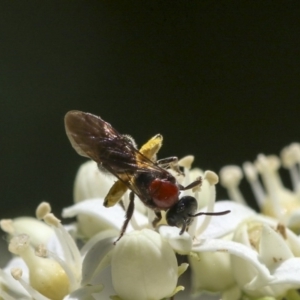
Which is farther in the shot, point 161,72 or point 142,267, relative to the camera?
point 161,72

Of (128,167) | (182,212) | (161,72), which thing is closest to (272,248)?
(182,212)

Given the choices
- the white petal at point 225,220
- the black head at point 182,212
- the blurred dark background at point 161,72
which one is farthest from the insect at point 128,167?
the blurred dark background at point 161,72

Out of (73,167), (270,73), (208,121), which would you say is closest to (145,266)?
(73,167)

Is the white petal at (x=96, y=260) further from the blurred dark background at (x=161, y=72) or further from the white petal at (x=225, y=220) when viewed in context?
the blurred dark background at (x=161, y=72)

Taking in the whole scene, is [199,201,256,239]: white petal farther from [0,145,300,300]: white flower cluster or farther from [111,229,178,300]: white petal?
[111,229,178,300]: white petal

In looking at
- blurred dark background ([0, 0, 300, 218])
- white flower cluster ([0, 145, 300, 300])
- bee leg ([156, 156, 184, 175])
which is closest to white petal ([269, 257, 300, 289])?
white flower cluster ([0, 145, 300, 300])

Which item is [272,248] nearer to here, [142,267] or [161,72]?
[142,267]
